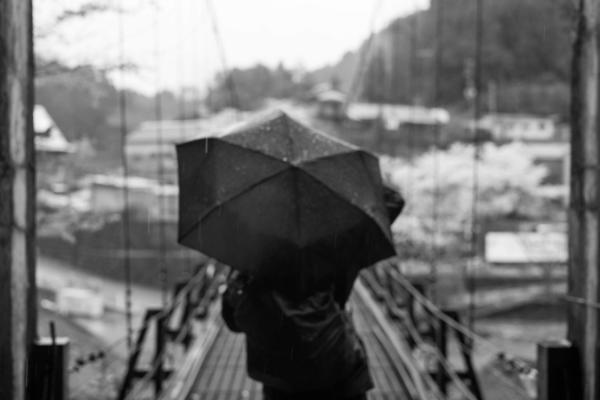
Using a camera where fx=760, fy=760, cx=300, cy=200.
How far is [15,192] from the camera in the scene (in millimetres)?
1319

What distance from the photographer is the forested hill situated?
51.7 ft

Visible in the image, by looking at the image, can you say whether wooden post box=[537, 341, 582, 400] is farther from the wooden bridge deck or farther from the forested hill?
the forested hill

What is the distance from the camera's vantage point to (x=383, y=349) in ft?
11.0

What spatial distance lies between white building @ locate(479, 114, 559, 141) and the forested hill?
0.24 meters

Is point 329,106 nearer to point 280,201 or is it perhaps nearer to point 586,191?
point 586,191

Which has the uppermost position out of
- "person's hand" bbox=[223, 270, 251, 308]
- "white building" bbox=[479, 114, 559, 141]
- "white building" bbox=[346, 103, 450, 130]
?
"white building" bbox=[346, 103, 450, 130]

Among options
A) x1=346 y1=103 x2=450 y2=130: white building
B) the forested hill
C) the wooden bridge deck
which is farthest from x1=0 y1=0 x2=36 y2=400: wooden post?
the forested hill

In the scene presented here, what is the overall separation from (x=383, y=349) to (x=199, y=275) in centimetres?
125

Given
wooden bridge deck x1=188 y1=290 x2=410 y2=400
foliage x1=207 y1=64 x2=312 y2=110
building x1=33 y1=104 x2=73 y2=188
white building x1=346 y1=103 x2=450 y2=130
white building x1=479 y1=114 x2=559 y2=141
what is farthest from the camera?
foliage x1=207 y1=64 x2=312 y2=110

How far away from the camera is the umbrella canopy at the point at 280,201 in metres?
1.10

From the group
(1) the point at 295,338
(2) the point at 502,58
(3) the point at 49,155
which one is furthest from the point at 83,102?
(2) the point at 502,58

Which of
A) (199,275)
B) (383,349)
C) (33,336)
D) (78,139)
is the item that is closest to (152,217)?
(78,139)

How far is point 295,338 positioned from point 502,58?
16989mm

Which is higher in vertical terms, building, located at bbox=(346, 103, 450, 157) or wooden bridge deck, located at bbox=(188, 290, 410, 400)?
building, located at bbox=(346, 103, 450, 157)
